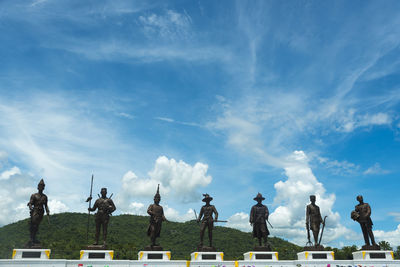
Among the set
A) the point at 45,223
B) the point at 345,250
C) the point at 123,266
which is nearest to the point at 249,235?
the point at 345,250

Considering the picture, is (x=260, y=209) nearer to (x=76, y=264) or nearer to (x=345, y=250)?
(x=76, y=264)

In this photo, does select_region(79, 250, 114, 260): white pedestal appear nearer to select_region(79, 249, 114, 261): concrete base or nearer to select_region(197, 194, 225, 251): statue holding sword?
select_region(79, 249, 114, 261): concrete base

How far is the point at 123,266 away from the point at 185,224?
4164cm

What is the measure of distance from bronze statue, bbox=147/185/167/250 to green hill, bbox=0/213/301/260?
2084 cm

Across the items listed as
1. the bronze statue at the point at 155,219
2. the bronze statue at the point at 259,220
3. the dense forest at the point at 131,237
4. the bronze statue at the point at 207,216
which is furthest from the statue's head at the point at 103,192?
the dense forest at the point at 131,237

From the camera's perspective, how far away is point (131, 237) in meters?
45.9

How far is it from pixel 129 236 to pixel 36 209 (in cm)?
3465

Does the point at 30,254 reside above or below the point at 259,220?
below

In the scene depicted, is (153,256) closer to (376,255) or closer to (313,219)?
(313,219)

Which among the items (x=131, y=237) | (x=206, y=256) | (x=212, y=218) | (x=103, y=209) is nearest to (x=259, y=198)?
(x=212, y=218)

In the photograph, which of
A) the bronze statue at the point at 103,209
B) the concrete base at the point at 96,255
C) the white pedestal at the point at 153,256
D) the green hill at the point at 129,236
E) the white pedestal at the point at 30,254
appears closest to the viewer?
the white pedestal at the point at 30,254

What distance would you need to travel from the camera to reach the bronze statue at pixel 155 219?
577 inches

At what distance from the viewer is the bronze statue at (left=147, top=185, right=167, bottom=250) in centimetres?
1465

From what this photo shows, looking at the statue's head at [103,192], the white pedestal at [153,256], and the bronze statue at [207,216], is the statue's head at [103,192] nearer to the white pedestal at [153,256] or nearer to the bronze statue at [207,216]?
the white pedestal at [153,256]
